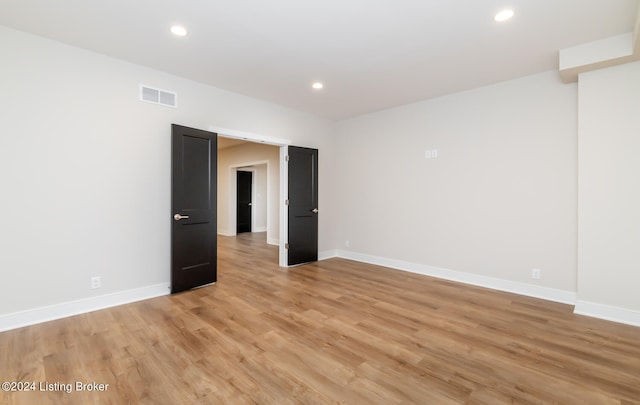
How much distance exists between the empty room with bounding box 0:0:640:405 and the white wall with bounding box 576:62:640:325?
0.02 m

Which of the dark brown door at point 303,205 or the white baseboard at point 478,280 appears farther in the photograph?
the dark brown door at point 303,205

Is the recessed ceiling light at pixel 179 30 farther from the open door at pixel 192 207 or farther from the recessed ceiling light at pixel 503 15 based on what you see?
the recessed ceiling light at pixel 503 15

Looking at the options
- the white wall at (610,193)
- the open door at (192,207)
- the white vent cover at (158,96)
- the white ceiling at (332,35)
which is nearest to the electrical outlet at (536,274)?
the white wall at (610,193)

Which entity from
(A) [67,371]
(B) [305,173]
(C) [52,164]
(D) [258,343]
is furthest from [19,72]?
(B) [305,173]

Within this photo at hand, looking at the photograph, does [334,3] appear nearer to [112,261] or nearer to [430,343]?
[430,343]

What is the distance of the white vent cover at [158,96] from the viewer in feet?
11.4

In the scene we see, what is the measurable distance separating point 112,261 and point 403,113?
482 centimetres

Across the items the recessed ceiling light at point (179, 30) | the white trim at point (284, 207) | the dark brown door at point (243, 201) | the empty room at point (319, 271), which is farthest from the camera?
the dark brown door at point (243, 201)

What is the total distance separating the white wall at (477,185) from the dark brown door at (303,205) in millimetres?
866

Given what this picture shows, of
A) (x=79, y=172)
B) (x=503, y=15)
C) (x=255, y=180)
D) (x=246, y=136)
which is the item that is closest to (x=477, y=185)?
(x=503, y=15)

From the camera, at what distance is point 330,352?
91.0 inches

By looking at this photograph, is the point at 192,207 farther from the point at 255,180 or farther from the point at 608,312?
the point at 255,180

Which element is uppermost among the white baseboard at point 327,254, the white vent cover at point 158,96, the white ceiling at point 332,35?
the white ceiling at point 332,35

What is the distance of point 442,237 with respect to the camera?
14.8 feet
